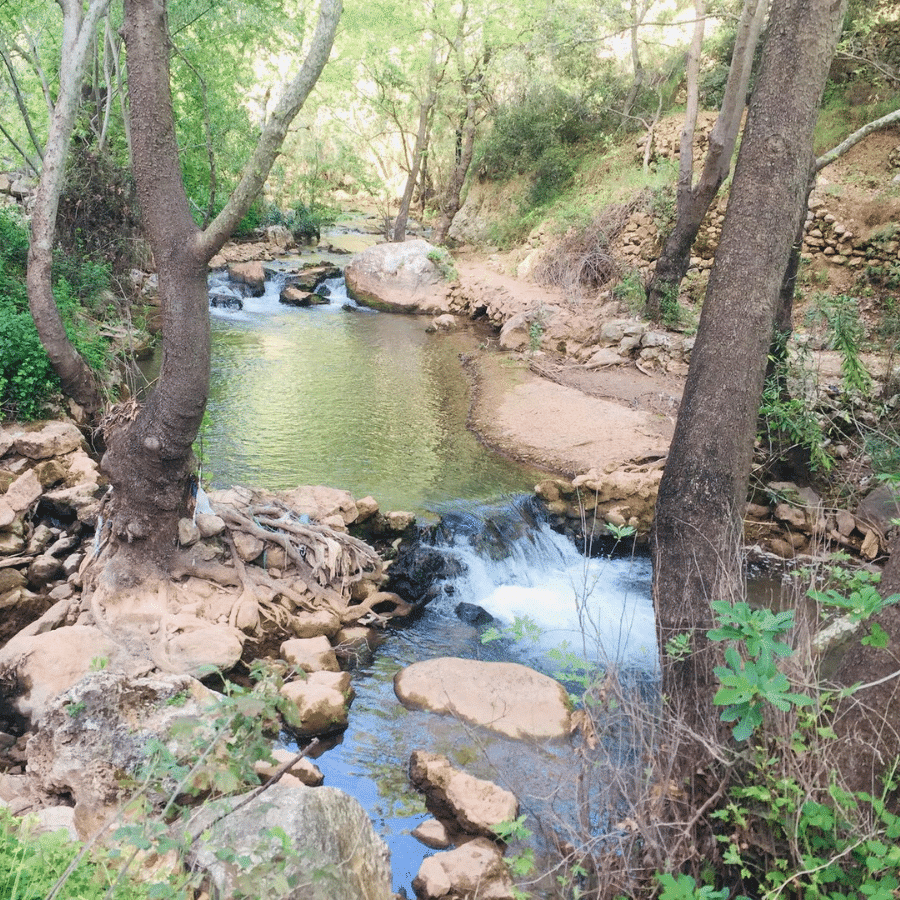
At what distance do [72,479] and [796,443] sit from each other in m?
6.90

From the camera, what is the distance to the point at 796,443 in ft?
24.1

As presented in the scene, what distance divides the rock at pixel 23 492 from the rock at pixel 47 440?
0.51 m

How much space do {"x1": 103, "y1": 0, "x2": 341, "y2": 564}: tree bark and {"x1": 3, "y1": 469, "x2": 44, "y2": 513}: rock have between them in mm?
1032

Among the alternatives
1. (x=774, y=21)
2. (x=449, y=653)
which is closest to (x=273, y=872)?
(x=449, y=653)

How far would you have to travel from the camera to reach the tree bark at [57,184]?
23.8ft

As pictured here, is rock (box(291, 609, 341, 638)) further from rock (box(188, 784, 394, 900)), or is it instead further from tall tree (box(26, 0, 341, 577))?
rock (box(188, 784, 394, 900))

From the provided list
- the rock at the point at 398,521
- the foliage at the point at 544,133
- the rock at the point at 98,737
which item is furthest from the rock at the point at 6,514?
the foliage at the point at 544,133

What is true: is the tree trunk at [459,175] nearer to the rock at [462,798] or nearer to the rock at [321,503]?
the rock at [321,503]

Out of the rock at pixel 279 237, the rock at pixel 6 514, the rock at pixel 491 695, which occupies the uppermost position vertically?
the rock at pixel 279 237

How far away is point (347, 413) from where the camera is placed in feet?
33.9

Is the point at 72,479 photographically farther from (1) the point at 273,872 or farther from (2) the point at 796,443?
(2) the point at 796,443

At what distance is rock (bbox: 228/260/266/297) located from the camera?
17.0 metres

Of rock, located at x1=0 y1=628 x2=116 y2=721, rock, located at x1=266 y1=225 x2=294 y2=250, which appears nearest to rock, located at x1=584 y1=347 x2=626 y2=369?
rock, located at x1=0 y1=628 x2=116 y2=721

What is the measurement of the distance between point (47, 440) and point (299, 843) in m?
5.33
